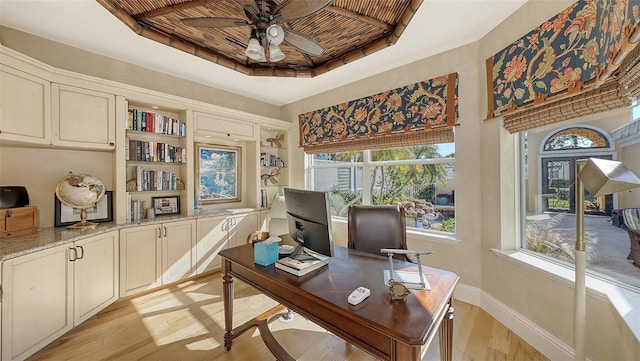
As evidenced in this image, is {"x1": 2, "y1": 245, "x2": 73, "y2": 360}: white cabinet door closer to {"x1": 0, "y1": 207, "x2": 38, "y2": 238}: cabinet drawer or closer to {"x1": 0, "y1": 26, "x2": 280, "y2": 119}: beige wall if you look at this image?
{"x1": 0, "y1": 207, "x2": 38, "y2": 238}: cabinet drawer

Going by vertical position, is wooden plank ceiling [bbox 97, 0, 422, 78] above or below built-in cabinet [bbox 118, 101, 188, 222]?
above

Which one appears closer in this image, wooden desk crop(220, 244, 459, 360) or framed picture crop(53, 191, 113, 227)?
wooden desk crop(220, 244, 459, 360)

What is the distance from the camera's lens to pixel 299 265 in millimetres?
1396

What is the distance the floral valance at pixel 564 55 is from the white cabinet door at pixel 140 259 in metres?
3.68

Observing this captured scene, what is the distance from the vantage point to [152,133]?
291 centimetres

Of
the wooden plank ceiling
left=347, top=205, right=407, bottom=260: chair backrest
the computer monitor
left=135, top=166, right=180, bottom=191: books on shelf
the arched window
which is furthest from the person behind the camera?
left=135, top=166, right=180, bottom=191: books on shelf

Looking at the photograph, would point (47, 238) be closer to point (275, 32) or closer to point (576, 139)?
point (275, 32)

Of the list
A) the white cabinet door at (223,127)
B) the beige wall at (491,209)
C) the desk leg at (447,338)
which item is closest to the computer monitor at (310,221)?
the desk leg at (447,338)

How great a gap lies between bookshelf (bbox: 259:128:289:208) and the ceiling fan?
2.36 meters

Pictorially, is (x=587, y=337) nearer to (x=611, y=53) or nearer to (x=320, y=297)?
(x=611, y=53)

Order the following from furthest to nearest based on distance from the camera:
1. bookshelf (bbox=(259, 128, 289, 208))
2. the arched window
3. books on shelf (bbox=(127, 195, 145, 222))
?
bookshelf (bbox=(259, 128, 289, 208)) → books on shelf (bbox=(127, 195, 145, 222)) → the arched window

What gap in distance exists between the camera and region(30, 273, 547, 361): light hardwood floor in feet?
5.86

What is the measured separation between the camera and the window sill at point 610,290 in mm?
1261

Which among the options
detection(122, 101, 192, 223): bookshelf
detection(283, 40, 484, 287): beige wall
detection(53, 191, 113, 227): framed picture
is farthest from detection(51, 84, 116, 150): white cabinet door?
detection(283, 40, 484, 287): beige wall
